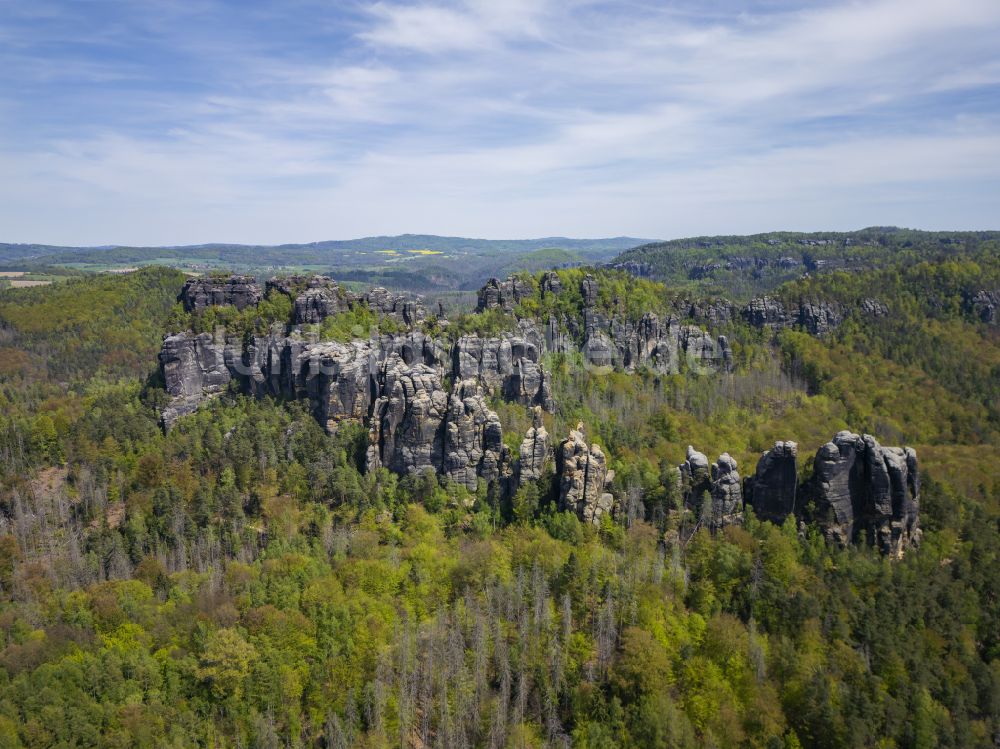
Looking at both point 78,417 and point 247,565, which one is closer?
point 247,565

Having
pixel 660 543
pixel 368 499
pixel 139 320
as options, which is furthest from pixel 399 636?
pixel 139 320

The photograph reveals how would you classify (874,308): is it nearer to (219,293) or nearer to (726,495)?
(726,495)

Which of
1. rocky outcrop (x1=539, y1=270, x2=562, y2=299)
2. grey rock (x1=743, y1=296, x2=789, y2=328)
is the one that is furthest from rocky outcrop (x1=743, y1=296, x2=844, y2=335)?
rocky outcrop (x1=539, y1=270, x2=562, y2=299)

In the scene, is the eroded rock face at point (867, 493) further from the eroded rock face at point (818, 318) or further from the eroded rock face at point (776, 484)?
the eroded rock face at point (818, 318)

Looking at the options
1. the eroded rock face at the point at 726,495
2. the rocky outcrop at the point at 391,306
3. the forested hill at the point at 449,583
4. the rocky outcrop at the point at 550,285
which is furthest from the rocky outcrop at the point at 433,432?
the rocky outcrop at the point at 550,285

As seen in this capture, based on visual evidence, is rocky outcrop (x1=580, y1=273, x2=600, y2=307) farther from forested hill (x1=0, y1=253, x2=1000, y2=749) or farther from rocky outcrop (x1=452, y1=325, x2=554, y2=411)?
rocky outcrop (x1=452, y1=325, x2=554, y2=411)

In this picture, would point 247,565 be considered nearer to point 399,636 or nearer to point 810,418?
point 399,636
